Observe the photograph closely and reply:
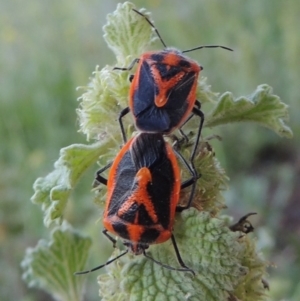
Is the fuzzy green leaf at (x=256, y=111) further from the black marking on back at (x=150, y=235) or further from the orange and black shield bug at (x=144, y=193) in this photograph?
the black marking on back at (x=150, y=235)

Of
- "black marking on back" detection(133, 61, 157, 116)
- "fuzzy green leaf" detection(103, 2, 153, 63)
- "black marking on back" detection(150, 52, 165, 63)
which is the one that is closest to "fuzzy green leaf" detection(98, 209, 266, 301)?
"black marking on back" detection(133, 61, 157, 116)

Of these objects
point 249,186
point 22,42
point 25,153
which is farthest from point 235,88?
point 22,42

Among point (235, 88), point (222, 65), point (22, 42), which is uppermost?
point (22, 42)

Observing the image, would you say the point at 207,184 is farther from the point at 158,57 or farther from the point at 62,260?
the point at 62,260

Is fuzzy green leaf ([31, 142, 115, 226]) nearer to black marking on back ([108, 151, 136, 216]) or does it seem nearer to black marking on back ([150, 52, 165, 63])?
black marking on back ([108, 151, 136, 216])

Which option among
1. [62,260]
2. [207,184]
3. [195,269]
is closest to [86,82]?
[62,260]

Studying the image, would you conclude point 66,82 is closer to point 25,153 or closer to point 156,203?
point 25,153

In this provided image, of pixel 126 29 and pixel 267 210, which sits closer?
pixel 126 29
